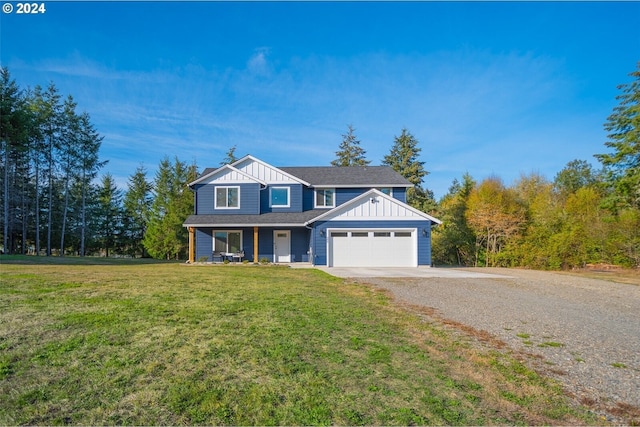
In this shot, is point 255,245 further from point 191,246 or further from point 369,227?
point 369,227

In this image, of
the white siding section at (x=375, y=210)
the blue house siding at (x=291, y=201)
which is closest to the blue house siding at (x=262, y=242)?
the blue house siding at (x=291, y=201)

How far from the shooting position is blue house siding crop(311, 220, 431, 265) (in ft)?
60.7

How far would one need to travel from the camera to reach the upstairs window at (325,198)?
22062mm

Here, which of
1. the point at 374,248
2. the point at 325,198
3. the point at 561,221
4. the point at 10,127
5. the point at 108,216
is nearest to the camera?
the point at 374,248

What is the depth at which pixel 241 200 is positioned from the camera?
20.8 metres

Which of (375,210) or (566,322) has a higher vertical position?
(375,210)

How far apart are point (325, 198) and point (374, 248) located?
5264 mm

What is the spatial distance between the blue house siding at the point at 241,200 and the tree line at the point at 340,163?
28.2ft

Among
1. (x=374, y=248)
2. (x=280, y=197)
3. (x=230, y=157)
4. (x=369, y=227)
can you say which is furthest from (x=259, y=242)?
(x=230, y=157)

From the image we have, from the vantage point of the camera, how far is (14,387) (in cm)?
301

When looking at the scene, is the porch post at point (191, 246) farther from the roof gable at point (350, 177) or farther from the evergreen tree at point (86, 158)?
the evergreen tree at point (86, 158)

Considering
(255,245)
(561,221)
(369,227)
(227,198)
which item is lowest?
(255,245)

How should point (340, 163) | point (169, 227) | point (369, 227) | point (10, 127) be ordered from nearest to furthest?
point (369, 227)
point (10, 127)
point (169, 227)
point (340, 163)

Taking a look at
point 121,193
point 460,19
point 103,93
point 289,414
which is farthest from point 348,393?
point 121,193
